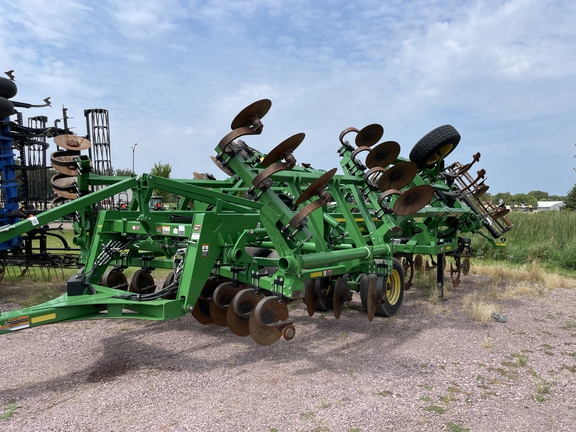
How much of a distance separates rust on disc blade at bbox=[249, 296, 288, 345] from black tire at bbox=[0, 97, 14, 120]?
6.11m

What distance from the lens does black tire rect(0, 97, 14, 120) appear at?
7.74 meters

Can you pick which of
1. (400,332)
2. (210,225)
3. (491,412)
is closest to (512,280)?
(400,332)

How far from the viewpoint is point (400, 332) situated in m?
6.23

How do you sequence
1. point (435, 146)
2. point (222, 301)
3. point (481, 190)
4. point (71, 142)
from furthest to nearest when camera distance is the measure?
point (481, 190)
point (435, 146)
point (71, 142)
point (222, 301)

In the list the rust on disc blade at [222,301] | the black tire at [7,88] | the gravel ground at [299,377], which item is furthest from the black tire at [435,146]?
the black tire at [7,88]

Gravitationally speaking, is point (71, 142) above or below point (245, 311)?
above

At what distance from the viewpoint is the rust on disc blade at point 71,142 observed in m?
6.04

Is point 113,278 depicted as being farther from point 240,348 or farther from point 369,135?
point 369,135

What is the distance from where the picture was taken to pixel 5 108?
7.79 metres

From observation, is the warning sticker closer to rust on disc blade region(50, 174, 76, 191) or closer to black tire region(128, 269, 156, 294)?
black tire region(128, 269, 156, 294)

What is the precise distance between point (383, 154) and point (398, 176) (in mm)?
470

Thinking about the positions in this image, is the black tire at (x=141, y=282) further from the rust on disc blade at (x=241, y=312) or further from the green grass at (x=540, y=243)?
the green grass at (x=540, y=243)

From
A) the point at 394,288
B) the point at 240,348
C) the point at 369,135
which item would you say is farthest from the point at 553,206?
the point at 240,348

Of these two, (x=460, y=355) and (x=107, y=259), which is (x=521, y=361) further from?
(x=107, y=259)
